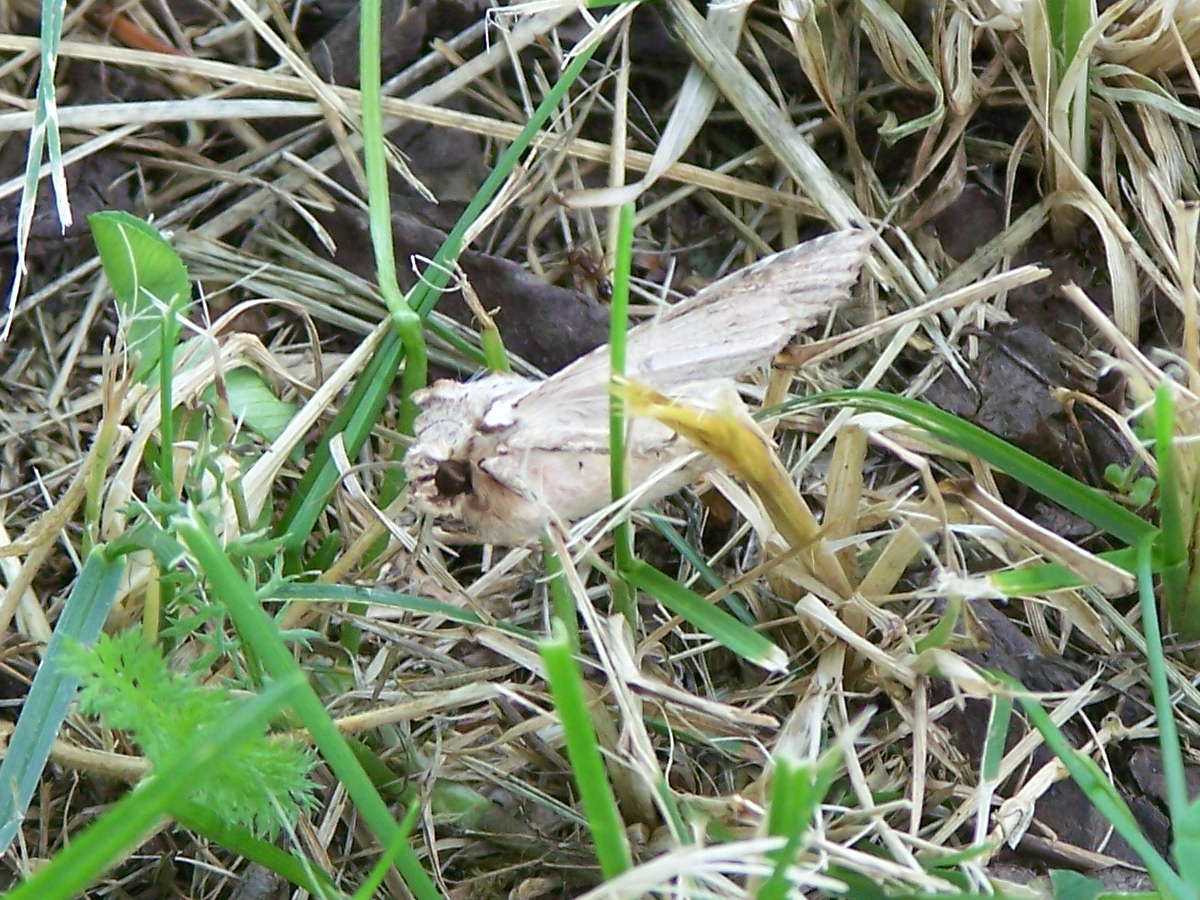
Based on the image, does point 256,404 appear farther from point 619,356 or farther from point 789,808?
point 789,808

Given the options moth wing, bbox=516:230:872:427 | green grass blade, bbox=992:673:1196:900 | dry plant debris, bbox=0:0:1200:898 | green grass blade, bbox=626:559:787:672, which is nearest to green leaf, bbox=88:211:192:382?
dry plant debris, bbox=0:0:1200:898

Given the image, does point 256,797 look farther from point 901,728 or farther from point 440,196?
point 440,196

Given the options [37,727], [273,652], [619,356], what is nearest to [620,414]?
[619,356]

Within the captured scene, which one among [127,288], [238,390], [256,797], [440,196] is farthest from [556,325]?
[256,797]

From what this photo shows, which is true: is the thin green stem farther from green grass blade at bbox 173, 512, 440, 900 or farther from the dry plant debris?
green grass blade at bbox 173, 512, 440, 900

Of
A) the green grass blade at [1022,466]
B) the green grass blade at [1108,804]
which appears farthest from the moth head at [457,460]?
the green grass blade at [1108,804]
